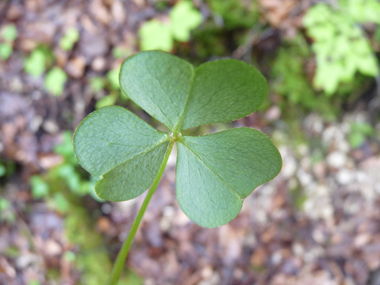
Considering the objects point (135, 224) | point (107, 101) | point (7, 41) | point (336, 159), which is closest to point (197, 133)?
point (107, 101)

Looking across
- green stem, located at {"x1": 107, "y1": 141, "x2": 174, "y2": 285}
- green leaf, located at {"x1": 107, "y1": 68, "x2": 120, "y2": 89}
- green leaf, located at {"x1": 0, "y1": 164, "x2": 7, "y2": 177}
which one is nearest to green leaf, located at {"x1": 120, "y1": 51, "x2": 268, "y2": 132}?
green stem, located at {"x1": 107, "y1": 141, "x2": 174, "y2": 285}

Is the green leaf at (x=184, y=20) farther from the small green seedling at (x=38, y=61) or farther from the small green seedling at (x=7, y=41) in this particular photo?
the small green seedling at (x=7, y=41)

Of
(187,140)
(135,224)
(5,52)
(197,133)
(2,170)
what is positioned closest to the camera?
(135,224)

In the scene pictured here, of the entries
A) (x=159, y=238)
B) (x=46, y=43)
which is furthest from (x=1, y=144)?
(x=159, y=238)

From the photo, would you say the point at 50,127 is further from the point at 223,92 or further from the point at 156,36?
the point at 223,92

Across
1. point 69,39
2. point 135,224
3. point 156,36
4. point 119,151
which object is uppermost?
point 119,151
